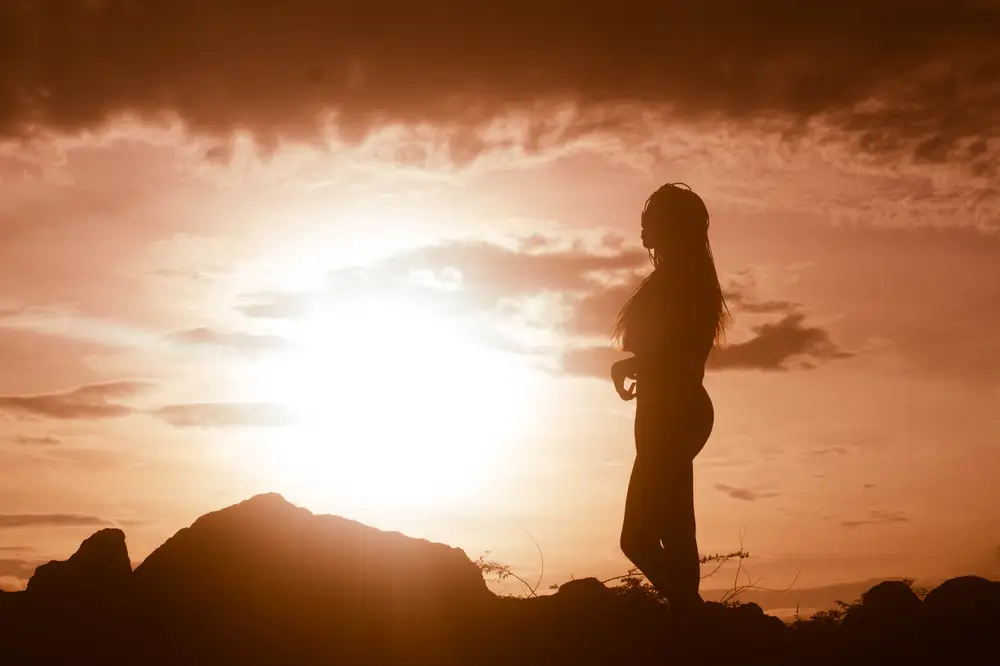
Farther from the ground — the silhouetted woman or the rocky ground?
the silhouetted woman

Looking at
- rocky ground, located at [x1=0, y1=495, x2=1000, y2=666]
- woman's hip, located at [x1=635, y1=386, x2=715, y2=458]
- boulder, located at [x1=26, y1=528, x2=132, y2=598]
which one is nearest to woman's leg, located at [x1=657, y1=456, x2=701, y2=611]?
woman's hip, located at [x1=635, y1=386, x2=715, y2=458]

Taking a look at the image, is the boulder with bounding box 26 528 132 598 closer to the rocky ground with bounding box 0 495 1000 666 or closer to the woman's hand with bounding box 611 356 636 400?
the rocky ground with bounding box 0 495 1000 666

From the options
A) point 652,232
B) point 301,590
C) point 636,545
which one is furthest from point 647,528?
point 301,590

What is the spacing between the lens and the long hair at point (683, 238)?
8.41 m

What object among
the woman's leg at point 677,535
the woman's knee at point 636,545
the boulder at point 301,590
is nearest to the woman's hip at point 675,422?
the woman's leg at point 677,535

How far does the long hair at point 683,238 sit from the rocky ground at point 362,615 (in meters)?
2.76

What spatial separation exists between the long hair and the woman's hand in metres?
0.19

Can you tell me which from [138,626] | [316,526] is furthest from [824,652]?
[138,626]

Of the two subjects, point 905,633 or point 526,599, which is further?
point 526,599

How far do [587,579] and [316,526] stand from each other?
286 cm

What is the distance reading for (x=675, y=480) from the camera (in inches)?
327

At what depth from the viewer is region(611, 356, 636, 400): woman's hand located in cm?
850

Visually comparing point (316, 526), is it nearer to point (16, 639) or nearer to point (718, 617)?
point (16, 639)

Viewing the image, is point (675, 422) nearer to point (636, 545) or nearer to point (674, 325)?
point (674, 325)
